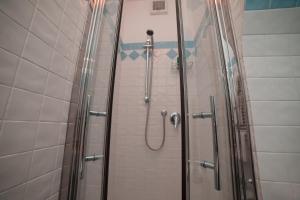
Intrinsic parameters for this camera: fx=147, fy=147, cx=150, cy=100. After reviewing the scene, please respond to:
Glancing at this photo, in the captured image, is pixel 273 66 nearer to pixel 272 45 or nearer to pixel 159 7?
pixel 272 45

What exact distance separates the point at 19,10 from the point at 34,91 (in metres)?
0.25

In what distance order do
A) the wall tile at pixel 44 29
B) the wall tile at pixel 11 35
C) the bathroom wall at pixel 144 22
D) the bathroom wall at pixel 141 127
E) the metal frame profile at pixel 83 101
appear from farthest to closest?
1. the bathroom wall at pixel 144 22
2. the bathroom wall at pixel 141 127
3. the metal frame profile at pixel 83 101
4. the wall tile at pixel 44 29
5. the wall tile at pixel 11 35

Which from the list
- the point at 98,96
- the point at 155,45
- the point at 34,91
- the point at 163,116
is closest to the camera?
the point at 34,91

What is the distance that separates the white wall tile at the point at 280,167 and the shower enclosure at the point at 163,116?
18 cm

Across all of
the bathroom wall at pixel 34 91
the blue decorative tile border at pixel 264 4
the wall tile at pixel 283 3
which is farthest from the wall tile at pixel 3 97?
the wall tile at pixel 283 3

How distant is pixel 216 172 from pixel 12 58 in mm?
818

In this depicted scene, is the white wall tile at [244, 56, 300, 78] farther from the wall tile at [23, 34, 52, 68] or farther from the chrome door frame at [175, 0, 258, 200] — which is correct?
the wall tile at [23, 34, 52, 68]

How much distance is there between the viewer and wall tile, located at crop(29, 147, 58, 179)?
1.67 feet

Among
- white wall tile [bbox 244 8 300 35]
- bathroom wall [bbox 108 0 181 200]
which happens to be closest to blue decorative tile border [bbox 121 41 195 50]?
bathroom wall [bbox 108 0 181 200]

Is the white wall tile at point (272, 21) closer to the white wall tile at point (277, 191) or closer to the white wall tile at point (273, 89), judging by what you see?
the white wall tile at point (273, 89)

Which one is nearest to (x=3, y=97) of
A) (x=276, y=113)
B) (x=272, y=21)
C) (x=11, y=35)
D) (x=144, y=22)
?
(x=11, y=35)

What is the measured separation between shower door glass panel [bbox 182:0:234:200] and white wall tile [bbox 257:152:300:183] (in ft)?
0.60

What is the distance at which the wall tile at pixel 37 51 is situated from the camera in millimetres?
473

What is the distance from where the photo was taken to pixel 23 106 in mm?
465
